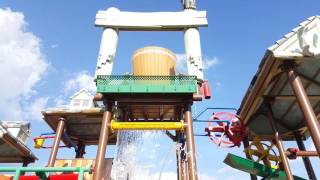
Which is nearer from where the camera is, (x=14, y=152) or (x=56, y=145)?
(x=56, y=145)

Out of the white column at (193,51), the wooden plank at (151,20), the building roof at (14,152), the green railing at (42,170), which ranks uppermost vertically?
the wooden plank at (151,20)

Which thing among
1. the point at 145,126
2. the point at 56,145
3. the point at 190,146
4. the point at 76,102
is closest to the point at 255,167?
the point at 190,146

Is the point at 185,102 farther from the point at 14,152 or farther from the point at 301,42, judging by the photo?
the point at 14,152

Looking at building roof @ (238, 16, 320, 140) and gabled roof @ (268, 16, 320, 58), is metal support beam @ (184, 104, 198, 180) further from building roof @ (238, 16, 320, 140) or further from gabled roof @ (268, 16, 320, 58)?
gabled roof @ (268, 16, 320, 58)

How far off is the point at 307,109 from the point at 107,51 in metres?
10.6

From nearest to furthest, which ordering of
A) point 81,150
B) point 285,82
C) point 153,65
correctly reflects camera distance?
1. point 285,82
2. point 153,65
3. point 81,150

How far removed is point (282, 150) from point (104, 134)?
7901 mm

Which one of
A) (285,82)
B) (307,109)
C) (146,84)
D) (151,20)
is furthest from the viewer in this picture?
(151,20)

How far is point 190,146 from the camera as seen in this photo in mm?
12461

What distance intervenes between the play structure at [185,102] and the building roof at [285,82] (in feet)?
0.12

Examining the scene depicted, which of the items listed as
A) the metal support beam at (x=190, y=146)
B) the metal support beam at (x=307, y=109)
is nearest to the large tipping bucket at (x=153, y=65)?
the metal support beam at (x=190, y=146)

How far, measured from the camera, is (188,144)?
41.4ft

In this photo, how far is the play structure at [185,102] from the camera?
11.5m

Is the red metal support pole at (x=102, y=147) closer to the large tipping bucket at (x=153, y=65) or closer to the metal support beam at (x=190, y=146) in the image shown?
the large tipping bucket at (x=153, y=65)
